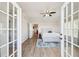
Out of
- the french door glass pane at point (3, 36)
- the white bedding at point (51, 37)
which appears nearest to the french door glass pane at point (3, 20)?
the french door glass pane at point (3, 36)

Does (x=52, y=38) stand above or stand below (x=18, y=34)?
below

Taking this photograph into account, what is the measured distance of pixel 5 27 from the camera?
7.18ft

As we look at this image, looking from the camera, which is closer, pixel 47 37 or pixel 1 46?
pixel 1 46

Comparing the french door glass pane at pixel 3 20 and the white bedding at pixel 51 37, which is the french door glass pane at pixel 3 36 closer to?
the french door glass pane at pixel 3 20

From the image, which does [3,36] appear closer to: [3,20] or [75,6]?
[3,20]

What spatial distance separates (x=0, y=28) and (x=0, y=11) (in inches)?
12.1

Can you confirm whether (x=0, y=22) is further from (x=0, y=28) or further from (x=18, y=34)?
(x=18, y=34)

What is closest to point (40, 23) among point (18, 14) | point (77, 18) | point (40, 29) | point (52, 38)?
point (40, 29)

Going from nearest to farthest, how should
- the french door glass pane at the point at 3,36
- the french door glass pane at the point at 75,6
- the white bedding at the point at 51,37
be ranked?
the french door glass pane at the point at 3,36, the french door glass pane at the point at 75,6, the white bedding at the point at 51,37

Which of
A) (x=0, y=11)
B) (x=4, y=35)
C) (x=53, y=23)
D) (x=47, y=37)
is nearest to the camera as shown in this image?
(x=0, y=11)

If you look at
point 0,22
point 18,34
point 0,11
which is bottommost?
point 18,34

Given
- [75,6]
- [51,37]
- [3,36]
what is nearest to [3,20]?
[3,36]

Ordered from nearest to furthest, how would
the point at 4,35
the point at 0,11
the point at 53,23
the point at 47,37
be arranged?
the point at 0,11, the point at 4,35, the point at 47,37, the point at 53,23

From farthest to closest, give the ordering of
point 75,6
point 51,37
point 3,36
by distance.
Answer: point 51,37
point 75,6
point 3,36
